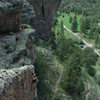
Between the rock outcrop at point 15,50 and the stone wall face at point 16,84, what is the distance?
4.55 m

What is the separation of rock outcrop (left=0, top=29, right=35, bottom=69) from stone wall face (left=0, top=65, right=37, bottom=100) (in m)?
4.55

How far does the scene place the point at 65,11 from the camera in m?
135

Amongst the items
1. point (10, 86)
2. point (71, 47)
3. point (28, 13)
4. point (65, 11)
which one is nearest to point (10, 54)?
point (10, 86)

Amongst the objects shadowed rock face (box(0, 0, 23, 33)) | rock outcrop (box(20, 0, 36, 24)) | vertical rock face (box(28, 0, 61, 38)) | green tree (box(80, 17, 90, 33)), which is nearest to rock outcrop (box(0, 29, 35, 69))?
shadowed rock face (box(0, 0, 23, 33))

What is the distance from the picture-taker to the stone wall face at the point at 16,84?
8.24 meters

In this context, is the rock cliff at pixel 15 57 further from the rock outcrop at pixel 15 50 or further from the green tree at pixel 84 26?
the green tree at pixel 84 26

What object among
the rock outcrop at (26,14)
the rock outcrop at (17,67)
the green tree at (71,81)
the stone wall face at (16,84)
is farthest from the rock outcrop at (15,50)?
the green tree at (71,81)

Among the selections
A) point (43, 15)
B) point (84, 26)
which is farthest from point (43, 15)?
point (84, 26)

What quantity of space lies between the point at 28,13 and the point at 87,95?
15224 millimetres

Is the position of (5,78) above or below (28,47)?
above

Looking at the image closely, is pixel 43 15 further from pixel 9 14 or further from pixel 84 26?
pixel 84 26

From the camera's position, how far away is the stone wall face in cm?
824

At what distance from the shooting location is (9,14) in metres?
18.0

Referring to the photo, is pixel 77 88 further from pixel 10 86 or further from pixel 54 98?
pixel 10 86
